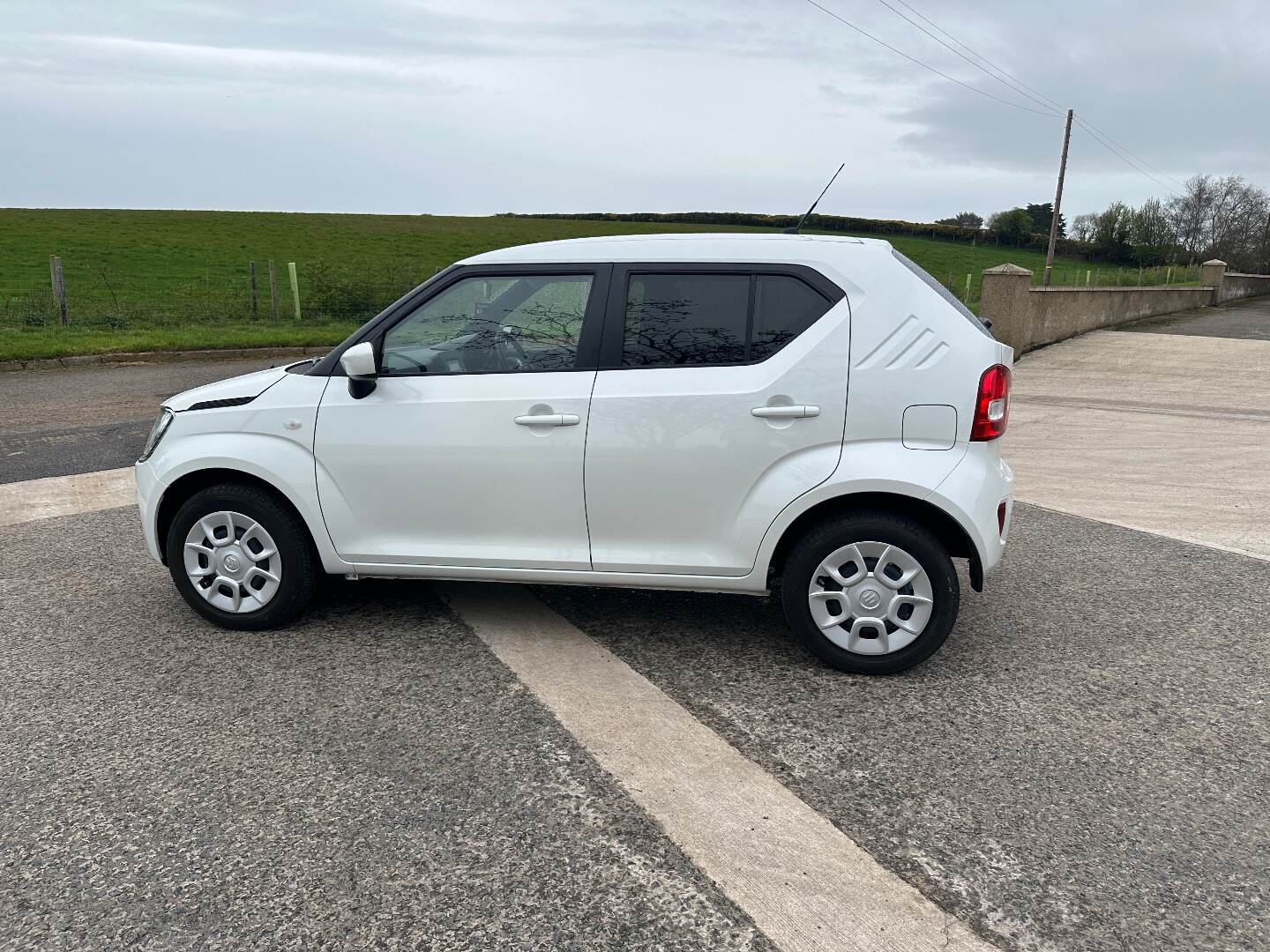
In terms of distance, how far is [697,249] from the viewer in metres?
4.05

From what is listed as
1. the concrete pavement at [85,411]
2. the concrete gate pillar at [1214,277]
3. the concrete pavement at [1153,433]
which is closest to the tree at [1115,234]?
the concrete gate pillar at [1214,277]

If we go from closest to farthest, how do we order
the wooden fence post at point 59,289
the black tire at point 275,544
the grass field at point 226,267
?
1. the black tire at point 275,544
2. the wooden fence post at point 59,289
3. the grass field at point 226,267

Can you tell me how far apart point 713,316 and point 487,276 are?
101 centimetres

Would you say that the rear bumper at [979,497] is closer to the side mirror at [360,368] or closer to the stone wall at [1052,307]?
the side mirror at [360,368]

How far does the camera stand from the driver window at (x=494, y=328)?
412cm

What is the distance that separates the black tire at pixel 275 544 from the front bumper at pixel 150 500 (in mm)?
90

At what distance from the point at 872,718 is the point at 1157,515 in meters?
4.36

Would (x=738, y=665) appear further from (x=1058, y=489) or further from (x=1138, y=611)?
(x=1058, y=489)

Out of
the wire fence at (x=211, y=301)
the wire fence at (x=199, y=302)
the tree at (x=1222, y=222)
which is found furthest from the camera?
the tree at (x=1222, y=222)

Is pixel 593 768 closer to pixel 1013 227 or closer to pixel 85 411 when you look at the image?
pixel 85 411

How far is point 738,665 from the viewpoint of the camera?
4113 mm

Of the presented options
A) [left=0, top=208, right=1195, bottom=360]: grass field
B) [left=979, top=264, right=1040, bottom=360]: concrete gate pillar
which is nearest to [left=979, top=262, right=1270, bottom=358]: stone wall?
[left=979, top=264, right=1040, bottom=360]: concrete gate pillar

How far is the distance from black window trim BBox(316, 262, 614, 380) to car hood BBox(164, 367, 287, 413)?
0.85 ft

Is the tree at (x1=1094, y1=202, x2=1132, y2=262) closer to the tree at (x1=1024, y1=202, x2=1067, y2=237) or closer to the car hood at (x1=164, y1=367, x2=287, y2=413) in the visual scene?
the tree at (x1=1024, y1=202, x2=1067, y2=237)
